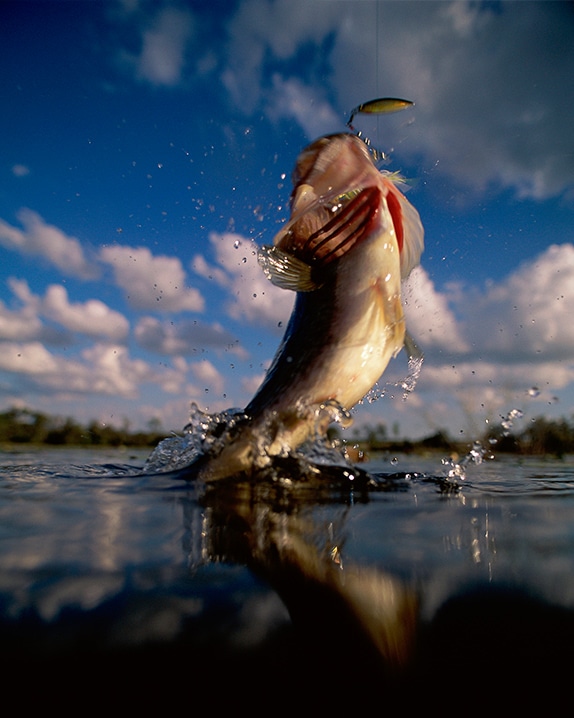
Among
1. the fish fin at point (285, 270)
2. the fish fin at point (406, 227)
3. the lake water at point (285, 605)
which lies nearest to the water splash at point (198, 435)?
the fish fin at point (285, 270)

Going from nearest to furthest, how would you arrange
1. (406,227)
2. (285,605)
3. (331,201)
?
(285,605) → (331,201) → (406,227)

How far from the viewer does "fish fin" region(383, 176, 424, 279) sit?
98.6 inches

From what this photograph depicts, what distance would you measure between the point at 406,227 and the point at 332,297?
62 cm

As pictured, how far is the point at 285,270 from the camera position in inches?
103

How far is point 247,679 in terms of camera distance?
0.45 m

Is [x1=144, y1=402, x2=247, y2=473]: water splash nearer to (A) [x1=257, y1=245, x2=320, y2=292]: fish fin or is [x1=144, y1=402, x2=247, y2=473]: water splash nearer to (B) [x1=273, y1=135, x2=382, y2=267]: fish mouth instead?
(A) [x1=257, y1=245, x2=320, y2=292]: fish fin

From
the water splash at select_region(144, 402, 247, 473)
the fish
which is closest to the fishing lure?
the fish

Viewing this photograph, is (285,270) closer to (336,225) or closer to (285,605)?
(336,225)

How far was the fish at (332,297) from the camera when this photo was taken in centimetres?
224

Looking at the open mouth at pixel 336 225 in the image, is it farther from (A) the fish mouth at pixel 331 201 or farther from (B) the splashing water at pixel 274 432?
(B) the splashing water at pixel 274 432

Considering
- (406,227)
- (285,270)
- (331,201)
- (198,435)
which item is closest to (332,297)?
(285,270)

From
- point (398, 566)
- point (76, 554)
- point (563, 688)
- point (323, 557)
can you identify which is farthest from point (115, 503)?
point (563, 688)

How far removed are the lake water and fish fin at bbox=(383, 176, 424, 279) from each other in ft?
5.52

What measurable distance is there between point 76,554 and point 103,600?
0.29m
